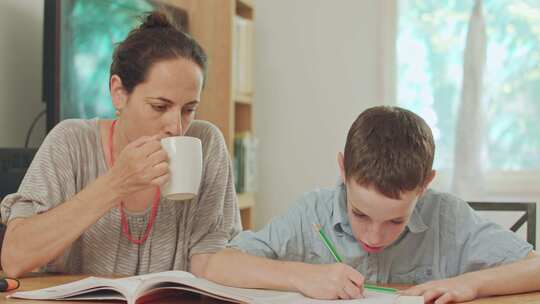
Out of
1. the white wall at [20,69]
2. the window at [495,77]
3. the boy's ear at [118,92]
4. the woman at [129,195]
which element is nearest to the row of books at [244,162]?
the window at [495,77]

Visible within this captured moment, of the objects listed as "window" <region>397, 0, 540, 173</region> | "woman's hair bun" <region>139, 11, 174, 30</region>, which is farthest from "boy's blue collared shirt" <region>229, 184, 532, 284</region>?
"window" <region>397, 0, 540, 173</region>

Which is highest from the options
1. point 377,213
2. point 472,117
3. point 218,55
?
point 218,55

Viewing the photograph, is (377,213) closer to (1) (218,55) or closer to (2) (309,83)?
(1) (218,55)

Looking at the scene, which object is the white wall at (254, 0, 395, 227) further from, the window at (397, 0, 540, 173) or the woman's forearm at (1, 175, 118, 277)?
the woman's forearm at (1, 175, 118, 277)

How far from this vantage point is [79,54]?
7.44ft

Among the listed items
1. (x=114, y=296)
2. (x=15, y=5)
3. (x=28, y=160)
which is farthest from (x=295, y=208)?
(x=15, y=5)

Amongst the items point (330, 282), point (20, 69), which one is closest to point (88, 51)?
point (20, 69)

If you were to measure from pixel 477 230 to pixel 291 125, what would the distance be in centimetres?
231

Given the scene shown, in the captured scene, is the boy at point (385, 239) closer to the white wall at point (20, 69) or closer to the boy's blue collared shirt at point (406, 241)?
the boy's blue collared shirt at point (406, 241)

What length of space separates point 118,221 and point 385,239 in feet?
1.96

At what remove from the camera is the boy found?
44.4 inches

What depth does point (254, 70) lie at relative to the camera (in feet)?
12.0

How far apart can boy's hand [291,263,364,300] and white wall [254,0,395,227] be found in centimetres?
235

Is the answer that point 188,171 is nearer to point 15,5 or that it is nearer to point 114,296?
point 114,296
